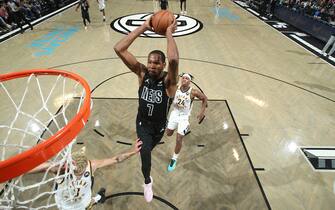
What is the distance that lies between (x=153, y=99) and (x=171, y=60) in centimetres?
64

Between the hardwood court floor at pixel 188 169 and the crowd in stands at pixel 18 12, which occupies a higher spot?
the crowd in stands at pixel 18 12

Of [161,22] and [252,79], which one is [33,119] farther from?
[252,79]

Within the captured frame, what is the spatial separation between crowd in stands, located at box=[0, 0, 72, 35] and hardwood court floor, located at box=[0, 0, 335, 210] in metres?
0.81

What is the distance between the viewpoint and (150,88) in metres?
3.00

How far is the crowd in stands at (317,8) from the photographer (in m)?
10.9

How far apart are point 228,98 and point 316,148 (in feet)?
7.55

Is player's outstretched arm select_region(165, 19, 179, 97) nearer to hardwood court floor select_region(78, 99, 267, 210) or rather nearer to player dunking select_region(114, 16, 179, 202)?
player dunking select_region(114, 16, 179, 202)

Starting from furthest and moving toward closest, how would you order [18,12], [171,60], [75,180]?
[18,12] → [75,180] → [171,60]

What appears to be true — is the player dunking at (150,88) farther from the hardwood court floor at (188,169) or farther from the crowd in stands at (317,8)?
the crowd in stands at (317,8)

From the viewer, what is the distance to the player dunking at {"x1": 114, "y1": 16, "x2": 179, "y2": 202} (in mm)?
2791

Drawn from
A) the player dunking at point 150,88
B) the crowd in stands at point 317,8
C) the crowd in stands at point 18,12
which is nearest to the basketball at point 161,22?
the player dunking at point 150,88

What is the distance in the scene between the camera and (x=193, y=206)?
3688mm

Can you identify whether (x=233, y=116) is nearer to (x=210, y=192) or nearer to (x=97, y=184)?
(x=210, y=192)

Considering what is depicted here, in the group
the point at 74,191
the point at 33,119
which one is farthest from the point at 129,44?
the point at 33,119
